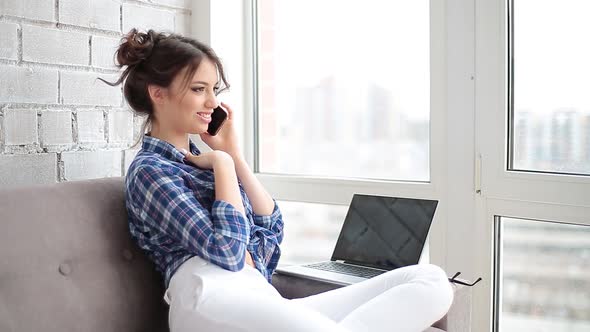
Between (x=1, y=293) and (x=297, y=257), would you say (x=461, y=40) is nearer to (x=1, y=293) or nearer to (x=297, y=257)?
(x=297, y=257)

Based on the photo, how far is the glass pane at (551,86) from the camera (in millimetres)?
1991

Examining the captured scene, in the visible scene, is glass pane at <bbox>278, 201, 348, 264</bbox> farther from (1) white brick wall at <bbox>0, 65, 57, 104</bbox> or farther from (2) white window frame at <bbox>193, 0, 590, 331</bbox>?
(1) white brick wall at <bbox>0, 65, 57, 104</bbox>

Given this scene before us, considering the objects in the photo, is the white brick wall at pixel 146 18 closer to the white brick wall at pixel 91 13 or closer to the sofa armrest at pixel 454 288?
the white brick wall at pixel 91 13

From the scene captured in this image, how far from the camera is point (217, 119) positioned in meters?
1.93

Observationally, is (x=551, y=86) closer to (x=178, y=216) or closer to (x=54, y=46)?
(x=178, y=216)

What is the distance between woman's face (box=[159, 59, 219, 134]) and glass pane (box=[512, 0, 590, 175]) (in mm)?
960

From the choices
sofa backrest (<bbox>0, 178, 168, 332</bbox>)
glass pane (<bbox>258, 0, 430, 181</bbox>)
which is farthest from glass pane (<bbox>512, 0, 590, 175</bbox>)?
sofa backrest (<bbox>0, 178, 168, 332</bbox>)

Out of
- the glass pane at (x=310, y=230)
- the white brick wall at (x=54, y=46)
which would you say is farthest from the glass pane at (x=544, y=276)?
the white brick wall at (x=54, y=46)

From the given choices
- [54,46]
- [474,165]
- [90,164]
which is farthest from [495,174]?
[54,46]

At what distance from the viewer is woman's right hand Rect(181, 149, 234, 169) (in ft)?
5.59

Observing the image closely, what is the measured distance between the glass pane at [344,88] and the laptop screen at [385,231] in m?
0.39

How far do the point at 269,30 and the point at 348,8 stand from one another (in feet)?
1.28

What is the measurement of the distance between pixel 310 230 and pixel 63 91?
1084 millimetres

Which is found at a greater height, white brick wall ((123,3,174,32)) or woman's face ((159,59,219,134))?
white brick wall ((123,3,174,32))
